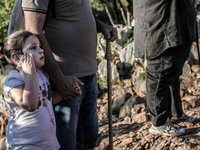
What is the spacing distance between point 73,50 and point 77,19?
0.24 metres

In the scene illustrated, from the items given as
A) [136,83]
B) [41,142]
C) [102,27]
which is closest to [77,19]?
[102,27]

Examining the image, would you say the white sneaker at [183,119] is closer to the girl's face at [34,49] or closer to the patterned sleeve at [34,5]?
the girl's face at [34,49]

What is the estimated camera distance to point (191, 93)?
5.32 m

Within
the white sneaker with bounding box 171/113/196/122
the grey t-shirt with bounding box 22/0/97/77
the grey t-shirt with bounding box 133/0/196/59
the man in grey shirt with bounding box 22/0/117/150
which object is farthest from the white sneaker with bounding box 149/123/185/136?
the grey t-shirt with bounding box 22/0/97/77

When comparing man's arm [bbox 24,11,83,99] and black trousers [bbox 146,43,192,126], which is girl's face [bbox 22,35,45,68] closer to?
man's arm [bbox 24,11,83,99]

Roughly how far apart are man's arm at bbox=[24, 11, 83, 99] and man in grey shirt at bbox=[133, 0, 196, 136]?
3.89ft

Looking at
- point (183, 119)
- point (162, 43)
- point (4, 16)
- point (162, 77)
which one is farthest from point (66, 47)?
point (4, 16)

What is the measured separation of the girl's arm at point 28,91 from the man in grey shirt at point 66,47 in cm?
22

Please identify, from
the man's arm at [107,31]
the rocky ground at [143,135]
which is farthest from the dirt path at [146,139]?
the man's arm at [107,31]

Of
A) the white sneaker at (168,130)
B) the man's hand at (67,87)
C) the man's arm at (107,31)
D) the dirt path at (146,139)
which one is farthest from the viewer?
the white sneaker at (168,130)

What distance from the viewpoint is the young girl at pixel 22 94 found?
5.90ft

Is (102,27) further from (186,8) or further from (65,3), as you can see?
(186,8)

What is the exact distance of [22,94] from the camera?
1776mm

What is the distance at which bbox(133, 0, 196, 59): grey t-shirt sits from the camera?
2758mm
